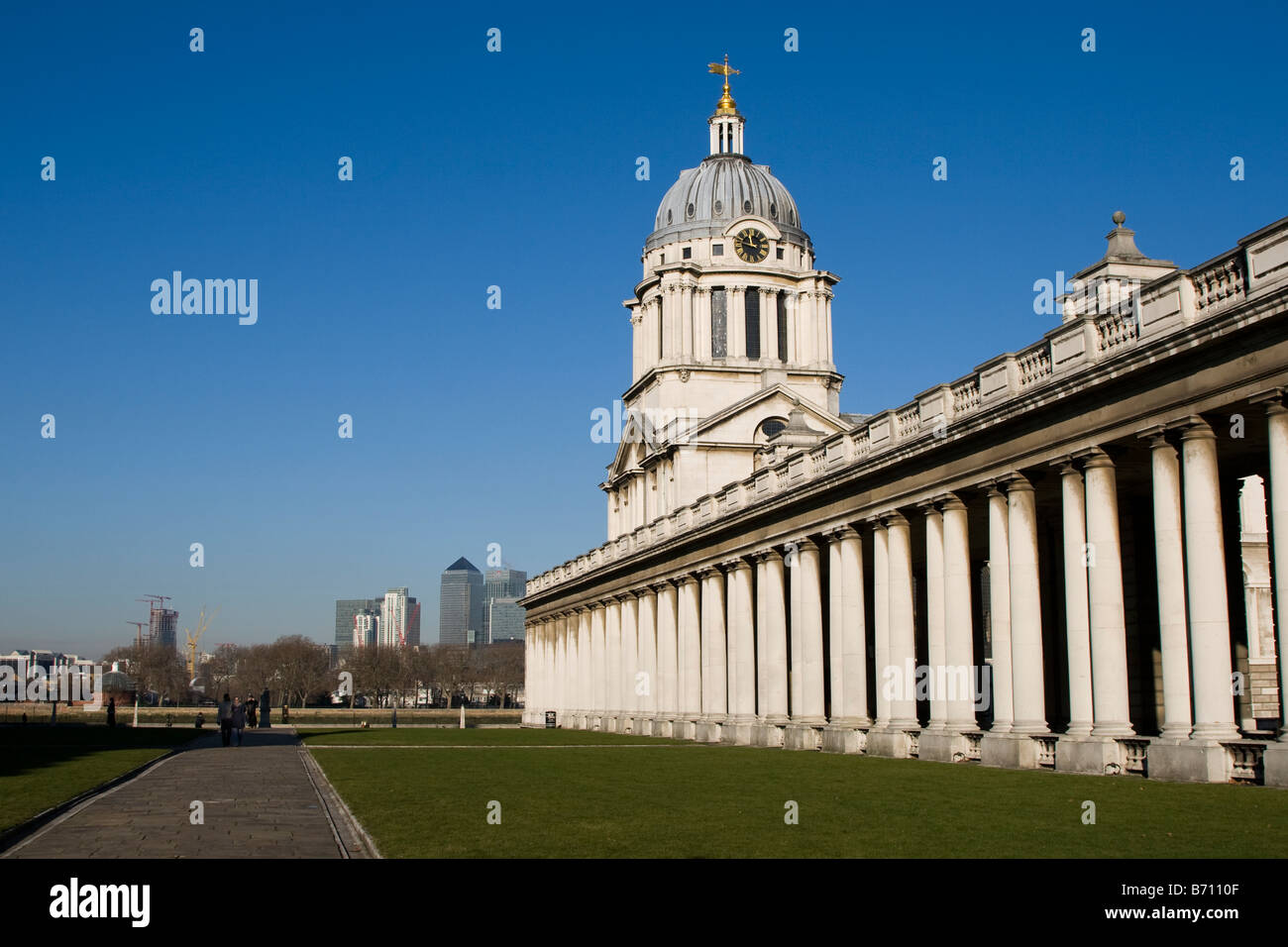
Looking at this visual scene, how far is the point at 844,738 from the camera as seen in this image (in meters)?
47.0

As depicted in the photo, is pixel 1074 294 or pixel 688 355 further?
pixel 688 355

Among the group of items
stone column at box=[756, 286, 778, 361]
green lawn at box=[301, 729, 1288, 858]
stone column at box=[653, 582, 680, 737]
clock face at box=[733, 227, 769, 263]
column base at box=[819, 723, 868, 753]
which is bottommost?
column base at box=[819, 723, 868, 753]

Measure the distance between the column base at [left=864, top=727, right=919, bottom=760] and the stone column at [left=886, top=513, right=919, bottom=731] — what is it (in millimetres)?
356

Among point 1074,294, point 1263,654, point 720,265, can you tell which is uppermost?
point 720,265

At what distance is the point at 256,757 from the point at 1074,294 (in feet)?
106

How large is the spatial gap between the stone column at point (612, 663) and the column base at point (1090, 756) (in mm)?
49021

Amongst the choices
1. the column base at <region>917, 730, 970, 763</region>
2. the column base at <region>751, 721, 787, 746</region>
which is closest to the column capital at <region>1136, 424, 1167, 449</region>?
the column base at <region>917, 730, 970, 763</region>

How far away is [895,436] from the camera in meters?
45.1

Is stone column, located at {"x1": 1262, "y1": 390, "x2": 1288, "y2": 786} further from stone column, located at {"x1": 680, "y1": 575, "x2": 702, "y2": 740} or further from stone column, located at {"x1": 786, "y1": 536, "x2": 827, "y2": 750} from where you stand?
stone column, located at {"x1": 680, "y1": 575, "x2": 702, "y2": 740}

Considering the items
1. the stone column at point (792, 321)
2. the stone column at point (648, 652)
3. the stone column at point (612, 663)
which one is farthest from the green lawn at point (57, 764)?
the stone column at point (792, 321)

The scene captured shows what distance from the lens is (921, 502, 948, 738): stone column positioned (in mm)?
41188
